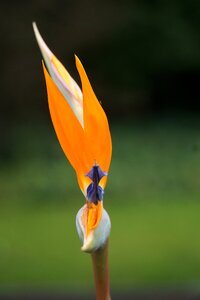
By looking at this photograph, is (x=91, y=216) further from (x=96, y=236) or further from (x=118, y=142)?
(x=118, y=142)

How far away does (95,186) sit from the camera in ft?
2.31

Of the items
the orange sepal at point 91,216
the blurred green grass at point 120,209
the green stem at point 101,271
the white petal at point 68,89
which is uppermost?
the blurred green grass at point 120,209

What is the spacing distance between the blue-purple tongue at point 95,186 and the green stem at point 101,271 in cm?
4

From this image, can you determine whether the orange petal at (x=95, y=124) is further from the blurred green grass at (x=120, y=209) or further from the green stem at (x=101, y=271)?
the blurred green grass at (x=120, y=209)

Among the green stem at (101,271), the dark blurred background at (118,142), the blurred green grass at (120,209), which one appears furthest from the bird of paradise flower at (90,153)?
the blurred green grass at (120,209)

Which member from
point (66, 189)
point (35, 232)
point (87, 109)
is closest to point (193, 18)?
point (66, 189)

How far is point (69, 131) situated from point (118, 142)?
12.2 ft

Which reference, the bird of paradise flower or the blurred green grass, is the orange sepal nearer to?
the bird of paradise flower

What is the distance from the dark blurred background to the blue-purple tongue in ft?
4.51

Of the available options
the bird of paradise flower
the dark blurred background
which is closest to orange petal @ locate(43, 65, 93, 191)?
the bird of paradise flower

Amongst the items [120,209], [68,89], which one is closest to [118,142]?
[120,209]

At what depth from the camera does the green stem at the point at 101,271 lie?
0.71m

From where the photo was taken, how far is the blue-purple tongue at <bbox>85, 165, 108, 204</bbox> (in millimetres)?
701

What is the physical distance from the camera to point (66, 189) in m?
3.94
